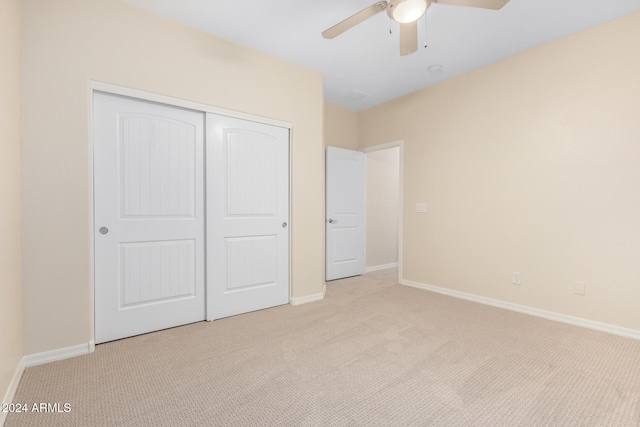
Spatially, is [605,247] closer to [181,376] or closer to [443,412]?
[443,412]

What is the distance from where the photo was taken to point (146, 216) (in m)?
2.40

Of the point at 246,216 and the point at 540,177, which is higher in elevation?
the point at 540,177

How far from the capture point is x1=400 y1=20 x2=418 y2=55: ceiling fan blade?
6.36 feet

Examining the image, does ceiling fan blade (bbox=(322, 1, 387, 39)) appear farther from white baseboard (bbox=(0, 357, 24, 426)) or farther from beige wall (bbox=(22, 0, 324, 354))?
white baseboard (bbox=(0, 357, 24, 426))

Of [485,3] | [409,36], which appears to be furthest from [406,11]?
[485,3]

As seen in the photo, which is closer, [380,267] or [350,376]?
[350,376]

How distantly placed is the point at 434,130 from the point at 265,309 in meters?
2.93

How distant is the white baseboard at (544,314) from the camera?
241 cm

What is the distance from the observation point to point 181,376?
177 cm

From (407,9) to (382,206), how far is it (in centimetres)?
363

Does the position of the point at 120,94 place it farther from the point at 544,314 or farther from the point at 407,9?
the point at 544,314

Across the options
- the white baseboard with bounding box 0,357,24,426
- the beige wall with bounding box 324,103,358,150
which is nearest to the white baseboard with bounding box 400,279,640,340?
the beige wall with bounding box 324,103,358,150

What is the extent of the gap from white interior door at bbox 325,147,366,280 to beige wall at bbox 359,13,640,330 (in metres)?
0.94

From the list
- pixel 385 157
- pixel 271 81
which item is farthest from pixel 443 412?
pixel 385 157
